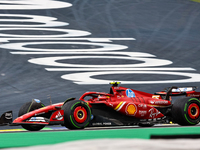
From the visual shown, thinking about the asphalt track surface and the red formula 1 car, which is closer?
the red formula 1 car

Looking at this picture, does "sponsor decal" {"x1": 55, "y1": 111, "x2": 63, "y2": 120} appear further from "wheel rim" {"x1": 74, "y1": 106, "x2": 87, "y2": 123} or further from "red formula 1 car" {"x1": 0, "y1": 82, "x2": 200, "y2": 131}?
"wheel rim" {"x1": 74, "y1": 106, "x2": 87, "y2": 123}

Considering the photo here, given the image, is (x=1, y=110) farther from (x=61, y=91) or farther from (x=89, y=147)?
(x=89, y=147)

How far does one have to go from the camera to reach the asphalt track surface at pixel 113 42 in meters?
16.8

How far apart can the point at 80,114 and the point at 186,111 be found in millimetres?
2739

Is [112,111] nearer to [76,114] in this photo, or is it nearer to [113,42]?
[76,114]

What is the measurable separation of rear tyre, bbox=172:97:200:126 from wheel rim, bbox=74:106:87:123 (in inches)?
96.5

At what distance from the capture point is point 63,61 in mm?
20688

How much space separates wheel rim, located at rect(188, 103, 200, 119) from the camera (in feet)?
29.9

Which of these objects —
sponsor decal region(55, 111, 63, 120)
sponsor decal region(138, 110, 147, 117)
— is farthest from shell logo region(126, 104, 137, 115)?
sponsor decal region(55, 111, 63, 120)

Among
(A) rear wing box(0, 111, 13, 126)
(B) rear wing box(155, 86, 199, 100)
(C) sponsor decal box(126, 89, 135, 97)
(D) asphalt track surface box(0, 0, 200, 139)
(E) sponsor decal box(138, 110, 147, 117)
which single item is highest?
(D) asphalt track surface box(0, 0, 200, 139)

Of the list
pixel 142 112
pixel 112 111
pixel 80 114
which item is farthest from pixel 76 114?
pixel 142 112

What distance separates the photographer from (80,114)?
8.10 metres

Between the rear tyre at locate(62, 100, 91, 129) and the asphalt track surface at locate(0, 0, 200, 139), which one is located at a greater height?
the asphalt track surface at locate(0, 0, 200, 139)

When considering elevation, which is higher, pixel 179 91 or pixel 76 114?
pixel 179 91
